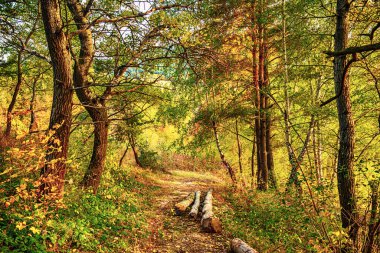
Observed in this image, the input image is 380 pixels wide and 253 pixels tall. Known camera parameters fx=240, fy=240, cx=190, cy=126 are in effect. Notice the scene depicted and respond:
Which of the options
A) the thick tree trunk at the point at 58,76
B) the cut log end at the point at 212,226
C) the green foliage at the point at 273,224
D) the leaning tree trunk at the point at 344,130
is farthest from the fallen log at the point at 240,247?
the thick tree trunk at the point at 58,76

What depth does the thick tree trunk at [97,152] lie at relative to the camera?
6980mm

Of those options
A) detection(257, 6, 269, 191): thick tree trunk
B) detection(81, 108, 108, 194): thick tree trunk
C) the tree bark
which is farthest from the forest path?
detection(257, 6, 269, 191): thick tree trunk

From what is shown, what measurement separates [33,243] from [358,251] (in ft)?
16.7

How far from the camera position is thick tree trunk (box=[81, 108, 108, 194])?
6980 millimetres

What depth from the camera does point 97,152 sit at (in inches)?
287

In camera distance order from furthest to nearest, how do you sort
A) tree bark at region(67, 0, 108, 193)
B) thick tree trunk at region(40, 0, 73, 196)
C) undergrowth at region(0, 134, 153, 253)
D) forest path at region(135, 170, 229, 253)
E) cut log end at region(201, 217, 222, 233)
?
cut log end at region(201, 217, 222, 233)
tree bark at region(67, 0, 108, 193)
forest path at region(135, 170, 229, 253)
thick tree trunk at region(40, 0, 73, 196)
undergrowth at region(0, 134, 153, 253)

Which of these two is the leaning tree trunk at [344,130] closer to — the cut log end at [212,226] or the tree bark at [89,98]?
the cut log end at [212,226]

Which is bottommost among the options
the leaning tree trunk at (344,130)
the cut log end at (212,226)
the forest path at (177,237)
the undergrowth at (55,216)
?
the forest path at (177,237)

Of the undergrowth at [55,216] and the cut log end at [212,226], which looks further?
the cut log end at [212,226]

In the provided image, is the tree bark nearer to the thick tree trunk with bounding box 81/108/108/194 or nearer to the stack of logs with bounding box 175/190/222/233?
the thick tree trunk with bounding box 81/108/108/194

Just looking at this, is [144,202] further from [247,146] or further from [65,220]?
[247,146]

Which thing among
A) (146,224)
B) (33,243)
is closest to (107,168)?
(146,224)

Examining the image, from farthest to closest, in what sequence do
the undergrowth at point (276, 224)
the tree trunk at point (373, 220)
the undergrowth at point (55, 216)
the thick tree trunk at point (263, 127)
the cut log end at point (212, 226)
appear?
the thick tree trunk at point (263, 127) < the cut log end at point (212, 226) < the undergrowth at point (276, 224) < the tree trunk at point (373, 220) < the undergrowth at point (55, 216)

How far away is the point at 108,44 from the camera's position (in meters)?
7.50
